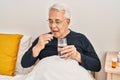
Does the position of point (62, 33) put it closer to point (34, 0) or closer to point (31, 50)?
point (31, 50)

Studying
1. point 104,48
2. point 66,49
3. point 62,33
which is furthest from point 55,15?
point 104,48

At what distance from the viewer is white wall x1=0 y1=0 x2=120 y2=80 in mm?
2009

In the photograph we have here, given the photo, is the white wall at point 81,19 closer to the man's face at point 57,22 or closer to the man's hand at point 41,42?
the man's face at point 57,22

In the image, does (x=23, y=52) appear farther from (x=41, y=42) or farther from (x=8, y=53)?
(x=41, y=42)

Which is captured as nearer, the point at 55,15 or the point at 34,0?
the point at 55,15

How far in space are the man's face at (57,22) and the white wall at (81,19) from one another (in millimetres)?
327

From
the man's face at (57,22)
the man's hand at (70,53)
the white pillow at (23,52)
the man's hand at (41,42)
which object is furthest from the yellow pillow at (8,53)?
the man's hand at (70,53)

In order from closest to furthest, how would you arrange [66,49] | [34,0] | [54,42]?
[66,49] < [54,42] < [34,0]

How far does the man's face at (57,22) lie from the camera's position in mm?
1757

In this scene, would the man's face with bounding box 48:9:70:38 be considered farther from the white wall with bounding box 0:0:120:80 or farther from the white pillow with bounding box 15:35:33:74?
the white pillow with bounding box 15:35:33:74

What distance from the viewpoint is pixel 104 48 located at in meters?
2.08

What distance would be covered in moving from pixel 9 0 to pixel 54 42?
28.6 inches

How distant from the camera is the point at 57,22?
1.77 metres

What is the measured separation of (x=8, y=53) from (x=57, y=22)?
0.61 m
